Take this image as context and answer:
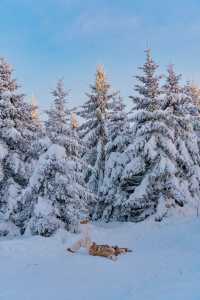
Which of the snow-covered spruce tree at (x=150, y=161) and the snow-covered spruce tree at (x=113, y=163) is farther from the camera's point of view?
the snow-covered spruce tree at (x=113, y=163)

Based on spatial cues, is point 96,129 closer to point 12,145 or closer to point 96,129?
point 96,129

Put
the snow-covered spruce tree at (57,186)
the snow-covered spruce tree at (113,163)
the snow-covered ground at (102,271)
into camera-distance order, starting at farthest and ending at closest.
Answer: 1. the snow-covered spruce tree at (113,163)
2. the snow-covered spruce tree at (57,186)
3. the snow-covered ground at (102,271)

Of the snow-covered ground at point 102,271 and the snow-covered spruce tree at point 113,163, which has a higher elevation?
the snow-covered spruce tree at point 113,163

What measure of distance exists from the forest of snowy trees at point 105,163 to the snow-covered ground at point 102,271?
98.8 inches

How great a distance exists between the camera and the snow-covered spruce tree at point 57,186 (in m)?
18.9

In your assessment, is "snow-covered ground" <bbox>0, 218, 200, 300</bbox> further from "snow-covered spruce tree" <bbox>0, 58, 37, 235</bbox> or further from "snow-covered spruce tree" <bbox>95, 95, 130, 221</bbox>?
"snow-covered spruce tree" <bbox>95, 95, 130, 221</bbox>

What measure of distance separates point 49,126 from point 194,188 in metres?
9.86

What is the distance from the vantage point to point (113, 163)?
26.6 metres

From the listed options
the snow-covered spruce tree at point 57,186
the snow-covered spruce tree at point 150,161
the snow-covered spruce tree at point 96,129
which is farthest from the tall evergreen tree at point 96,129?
the snow-covered spruce tree at point 57,186

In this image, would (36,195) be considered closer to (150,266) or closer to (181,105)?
(150,266)

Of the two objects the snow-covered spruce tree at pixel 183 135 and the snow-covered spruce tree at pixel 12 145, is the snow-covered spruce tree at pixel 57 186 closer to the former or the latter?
the snow-covered spruce tree at pixel 12 145

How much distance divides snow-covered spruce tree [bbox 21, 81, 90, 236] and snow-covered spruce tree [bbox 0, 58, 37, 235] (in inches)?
88.8

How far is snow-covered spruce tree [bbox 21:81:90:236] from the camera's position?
1888 cm

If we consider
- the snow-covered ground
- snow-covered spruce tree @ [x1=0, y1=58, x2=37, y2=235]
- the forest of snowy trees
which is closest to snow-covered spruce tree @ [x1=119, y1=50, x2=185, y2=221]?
the forest of snowy trees
